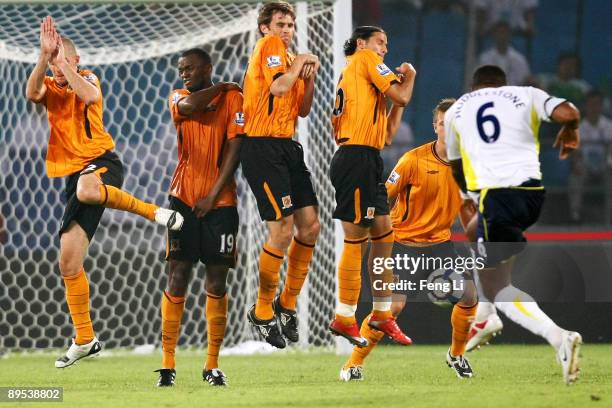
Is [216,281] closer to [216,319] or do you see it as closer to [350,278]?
[216,319]

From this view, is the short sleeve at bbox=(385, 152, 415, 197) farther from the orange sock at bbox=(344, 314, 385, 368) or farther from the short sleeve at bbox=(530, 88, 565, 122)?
the short sleeve at bbox=(530, 88, 565, 122)

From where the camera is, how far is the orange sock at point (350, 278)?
22.2ft

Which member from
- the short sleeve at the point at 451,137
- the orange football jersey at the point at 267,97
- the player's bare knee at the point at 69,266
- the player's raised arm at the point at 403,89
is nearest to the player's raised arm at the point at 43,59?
the player's bare knee at the point at 69,266

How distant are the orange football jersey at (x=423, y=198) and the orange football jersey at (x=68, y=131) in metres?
2.04

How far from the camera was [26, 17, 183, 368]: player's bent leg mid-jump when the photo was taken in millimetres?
6770

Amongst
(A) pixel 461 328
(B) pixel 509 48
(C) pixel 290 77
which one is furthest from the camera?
(B) pixel 509 48

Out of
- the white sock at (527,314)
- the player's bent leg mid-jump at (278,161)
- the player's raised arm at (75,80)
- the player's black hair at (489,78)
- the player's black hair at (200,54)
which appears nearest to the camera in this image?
the white sock at (527,314)

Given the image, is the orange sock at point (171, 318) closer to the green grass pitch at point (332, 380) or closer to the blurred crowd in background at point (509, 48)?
the green grass pitch at point (332, 380)

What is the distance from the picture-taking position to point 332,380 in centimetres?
702

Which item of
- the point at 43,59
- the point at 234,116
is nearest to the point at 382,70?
the point at 234,116

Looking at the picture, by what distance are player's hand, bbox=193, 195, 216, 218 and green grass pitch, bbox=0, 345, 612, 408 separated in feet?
3.46

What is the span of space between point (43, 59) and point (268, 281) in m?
1.95

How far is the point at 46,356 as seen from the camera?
31.4ft

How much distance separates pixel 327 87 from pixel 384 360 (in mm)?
2582
